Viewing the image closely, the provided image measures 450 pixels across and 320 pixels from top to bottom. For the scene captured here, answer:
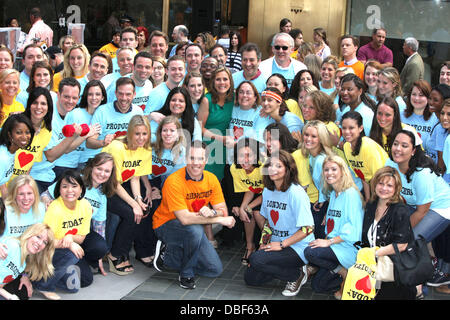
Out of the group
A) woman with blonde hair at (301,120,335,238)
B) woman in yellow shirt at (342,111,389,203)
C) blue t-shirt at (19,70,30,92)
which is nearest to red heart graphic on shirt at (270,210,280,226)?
woman with blonde hair at (301,120,335,238)

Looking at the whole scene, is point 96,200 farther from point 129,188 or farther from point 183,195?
point 183,195

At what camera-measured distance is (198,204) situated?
5.89 m

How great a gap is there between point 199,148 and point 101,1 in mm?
8339

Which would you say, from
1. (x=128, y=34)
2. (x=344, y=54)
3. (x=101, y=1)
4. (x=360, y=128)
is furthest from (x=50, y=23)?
(x=360, y=128)

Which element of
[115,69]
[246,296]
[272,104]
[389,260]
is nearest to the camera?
[389,260]

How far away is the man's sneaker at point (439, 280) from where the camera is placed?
573 centimetres

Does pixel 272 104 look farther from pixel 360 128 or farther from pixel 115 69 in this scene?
pixel 115 69

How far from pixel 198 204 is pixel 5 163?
5.91ft

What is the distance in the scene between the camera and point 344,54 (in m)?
8.66

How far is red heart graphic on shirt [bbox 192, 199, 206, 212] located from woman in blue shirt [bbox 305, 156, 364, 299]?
3.59 feet

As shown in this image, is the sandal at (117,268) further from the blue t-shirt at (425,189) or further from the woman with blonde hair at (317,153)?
the blue t-shirt at (425,189)

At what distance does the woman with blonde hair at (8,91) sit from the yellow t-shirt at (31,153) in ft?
1.88

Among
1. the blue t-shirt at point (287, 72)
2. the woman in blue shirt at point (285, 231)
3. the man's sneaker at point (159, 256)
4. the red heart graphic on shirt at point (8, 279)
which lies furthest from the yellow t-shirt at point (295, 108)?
the red heart graphic on shirt at point (8, 279)

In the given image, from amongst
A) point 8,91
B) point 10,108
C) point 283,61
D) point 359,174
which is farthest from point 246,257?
point 8,91
